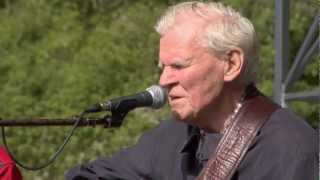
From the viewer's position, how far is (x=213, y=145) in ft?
9.10

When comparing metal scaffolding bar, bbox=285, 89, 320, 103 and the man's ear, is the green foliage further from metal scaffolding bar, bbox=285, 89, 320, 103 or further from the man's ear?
the man's ear

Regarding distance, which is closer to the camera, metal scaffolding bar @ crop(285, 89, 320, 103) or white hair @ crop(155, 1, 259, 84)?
white hair @ crop(155, 1, 259, 84)

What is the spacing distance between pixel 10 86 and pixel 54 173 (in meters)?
1.07

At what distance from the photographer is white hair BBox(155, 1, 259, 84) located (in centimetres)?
270

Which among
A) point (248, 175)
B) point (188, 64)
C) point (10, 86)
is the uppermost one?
point (188, 64)

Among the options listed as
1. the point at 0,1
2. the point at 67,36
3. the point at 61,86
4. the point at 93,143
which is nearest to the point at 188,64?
the point at 93,143

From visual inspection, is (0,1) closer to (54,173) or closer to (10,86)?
(10,86)

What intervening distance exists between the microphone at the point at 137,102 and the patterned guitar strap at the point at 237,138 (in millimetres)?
212

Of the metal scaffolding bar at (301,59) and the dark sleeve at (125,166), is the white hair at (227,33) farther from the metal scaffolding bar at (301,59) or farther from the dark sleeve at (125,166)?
the metal scaffolding bar at (301,59)

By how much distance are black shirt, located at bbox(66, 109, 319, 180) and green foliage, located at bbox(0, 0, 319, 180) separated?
344 centimetres

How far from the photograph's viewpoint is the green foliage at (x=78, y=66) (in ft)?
25.0

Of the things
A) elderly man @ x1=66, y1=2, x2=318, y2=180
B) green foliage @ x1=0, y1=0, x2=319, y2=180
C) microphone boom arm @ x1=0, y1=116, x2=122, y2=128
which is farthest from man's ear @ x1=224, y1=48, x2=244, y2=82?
green foliage @ x1=0, y1=0, x2=319, y2=180

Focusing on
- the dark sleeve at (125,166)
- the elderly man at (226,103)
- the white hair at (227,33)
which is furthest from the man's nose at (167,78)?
the dark sleeve at (125,166)

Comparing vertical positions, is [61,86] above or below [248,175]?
below
